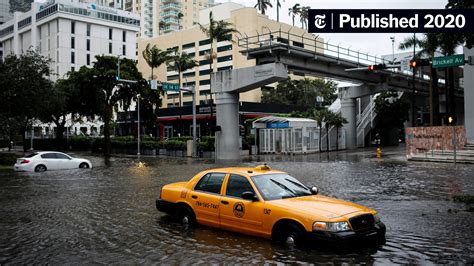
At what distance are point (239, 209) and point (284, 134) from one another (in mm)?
35605

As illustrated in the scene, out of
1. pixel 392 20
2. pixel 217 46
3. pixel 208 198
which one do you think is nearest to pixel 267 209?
pixel 208 198

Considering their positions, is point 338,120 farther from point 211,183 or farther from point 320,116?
point 211,183

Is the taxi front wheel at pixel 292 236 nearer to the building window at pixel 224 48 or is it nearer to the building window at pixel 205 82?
the building window at pixel 224 48

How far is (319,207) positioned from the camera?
775 centimetres

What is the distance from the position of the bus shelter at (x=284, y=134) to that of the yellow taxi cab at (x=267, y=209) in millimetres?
33366

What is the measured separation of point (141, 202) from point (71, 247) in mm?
5415

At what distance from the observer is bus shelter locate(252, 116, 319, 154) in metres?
43.2

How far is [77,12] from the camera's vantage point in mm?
110750

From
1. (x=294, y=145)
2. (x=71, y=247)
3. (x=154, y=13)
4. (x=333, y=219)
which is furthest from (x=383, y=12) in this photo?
(x=154, y=13)

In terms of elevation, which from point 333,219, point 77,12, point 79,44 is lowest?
point 333,219

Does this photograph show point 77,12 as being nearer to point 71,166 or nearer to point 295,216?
point 71,166

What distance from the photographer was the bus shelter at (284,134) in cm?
4325

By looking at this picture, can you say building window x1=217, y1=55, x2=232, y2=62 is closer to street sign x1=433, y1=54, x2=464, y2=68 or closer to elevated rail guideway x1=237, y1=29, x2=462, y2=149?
elevated rail guideway x1=237, y1=29, x2=462, y2=149

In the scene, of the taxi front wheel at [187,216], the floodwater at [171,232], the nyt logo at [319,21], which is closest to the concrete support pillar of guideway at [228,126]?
the floodwater at [171,232]
